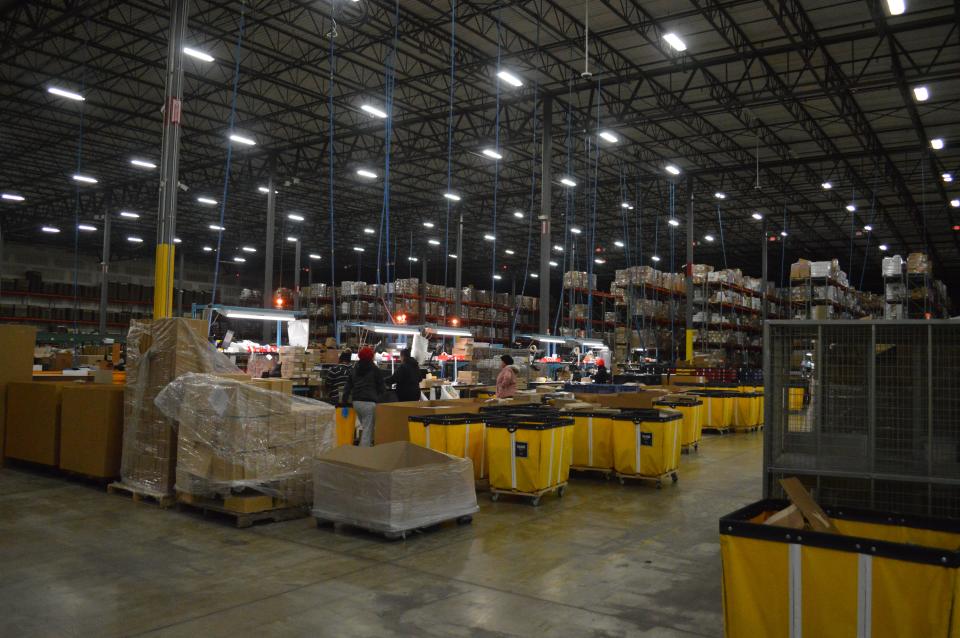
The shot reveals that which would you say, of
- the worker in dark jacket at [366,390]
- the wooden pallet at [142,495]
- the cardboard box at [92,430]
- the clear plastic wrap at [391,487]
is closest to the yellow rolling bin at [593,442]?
the worker in dark jacket at [366,390]

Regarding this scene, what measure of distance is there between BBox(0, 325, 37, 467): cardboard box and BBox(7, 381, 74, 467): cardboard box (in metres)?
0.10

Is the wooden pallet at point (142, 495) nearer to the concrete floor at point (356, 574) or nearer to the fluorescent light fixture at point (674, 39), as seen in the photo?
the concrete floor at point (356, 574)

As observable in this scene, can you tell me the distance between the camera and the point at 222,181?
27094 millimetres

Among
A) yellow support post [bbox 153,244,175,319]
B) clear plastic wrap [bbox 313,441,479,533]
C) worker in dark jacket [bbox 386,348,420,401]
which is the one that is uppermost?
yellow support post [bbox 153,244,175,319]

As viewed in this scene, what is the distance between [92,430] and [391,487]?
4396mm

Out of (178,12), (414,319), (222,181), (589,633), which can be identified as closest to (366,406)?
(589,633)

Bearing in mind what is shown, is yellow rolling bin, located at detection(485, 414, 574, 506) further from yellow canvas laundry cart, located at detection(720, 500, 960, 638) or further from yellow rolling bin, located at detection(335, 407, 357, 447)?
yellow canvas laundry cart, located at detection(720, 500, 960, 638)

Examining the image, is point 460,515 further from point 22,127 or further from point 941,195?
point 941,195

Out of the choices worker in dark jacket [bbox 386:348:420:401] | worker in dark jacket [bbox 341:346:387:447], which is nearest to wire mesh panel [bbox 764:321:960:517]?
worker in dark jacket [bbox 341:346:387:447]

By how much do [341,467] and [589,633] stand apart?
289 cm

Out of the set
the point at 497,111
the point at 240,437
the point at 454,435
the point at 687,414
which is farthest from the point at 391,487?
the point at 497,111

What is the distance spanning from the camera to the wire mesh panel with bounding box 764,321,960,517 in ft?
13.8

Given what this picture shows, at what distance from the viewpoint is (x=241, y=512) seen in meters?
6.30

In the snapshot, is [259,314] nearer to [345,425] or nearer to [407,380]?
[345,425]
